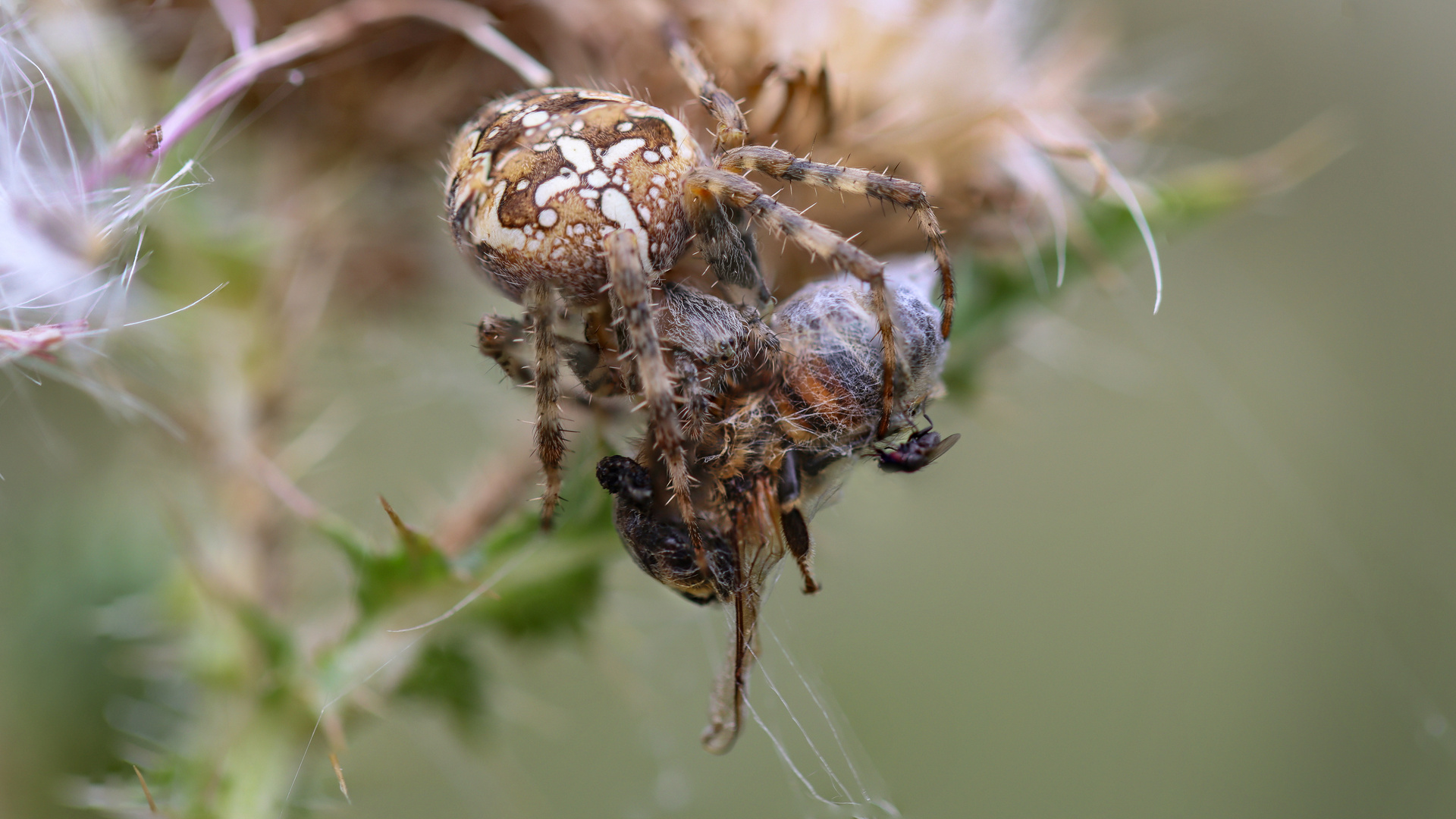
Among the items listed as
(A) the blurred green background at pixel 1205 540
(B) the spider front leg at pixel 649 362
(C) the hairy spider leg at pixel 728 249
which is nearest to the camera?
(B) the spider front leg at pixel 649 362

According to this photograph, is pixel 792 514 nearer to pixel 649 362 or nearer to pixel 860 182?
pixel 649 362

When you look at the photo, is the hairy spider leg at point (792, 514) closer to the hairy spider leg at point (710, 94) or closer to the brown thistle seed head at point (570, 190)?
the brown thistle seed head at point (570, 190)

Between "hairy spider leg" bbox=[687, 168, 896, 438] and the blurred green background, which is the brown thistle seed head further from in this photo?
the blurred green background

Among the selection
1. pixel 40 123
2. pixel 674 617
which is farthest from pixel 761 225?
pixel 40 123

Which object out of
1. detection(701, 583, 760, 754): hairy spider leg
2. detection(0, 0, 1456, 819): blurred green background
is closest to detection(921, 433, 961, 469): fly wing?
detection(701, 583, 760, 754): hairy spider leg

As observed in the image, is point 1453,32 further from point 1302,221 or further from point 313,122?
point 313,122

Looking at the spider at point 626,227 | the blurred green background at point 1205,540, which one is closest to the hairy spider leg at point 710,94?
the spider at point 626,227

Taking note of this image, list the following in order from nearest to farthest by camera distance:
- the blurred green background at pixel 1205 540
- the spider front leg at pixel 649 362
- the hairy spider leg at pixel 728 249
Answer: the spider front leg at pixel 649 362 < the hairy spider leg at pixel 728 249 < the blurred green background at pixel 1205 540
